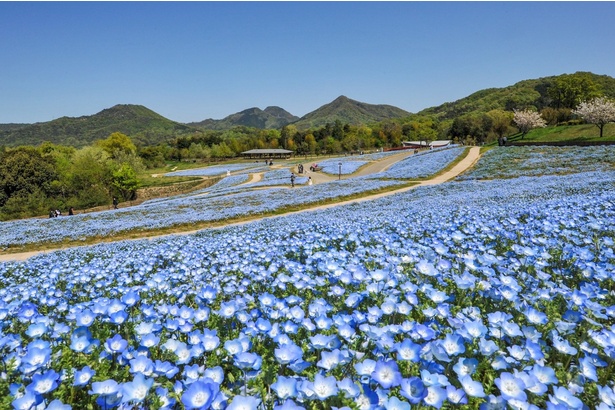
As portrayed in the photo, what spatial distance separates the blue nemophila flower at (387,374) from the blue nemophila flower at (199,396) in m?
0.84

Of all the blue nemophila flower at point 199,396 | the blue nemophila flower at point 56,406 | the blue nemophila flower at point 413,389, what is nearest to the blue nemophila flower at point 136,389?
the blue nemophila flower at point 56,406

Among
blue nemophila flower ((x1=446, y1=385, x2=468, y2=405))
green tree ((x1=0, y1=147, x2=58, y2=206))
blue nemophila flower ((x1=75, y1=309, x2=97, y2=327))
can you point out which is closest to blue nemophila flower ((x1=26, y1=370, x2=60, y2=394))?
blue nemophila flower ((x1=75, y1=309, x2=97, y2=327))

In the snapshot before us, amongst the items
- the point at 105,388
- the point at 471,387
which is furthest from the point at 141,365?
the point at 471,387

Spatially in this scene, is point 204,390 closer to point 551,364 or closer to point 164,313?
point 164,313

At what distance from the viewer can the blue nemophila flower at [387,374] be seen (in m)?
1.84

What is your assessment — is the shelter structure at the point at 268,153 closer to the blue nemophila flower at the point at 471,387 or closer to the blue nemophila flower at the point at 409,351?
the blue nemophila flower at the point at 409,351

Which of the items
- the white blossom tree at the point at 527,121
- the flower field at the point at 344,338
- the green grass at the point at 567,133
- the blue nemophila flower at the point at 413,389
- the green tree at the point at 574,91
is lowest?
the flower field at the point at 344,338

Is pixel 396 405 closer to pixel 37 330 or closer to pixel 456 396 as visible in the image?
pixel 456 396

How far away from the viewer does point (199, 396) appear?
1.71m

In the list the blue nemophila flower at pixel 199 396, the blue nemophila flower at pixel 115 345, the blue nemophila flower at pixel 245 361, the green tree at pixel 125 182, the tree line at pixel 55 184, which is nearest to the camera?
the blue nemophila flower at pixel 199 396

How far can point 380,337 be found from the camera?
2.41 metres

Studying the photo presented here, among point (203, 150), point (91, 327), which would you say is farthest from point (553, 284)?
point (203, 150)

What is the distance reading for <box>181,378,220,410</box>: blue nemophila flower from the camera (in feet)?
5.40

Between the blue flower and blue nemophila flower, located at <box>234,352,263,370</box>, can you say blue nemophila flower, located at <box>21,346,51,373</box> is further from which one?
the blue flower
